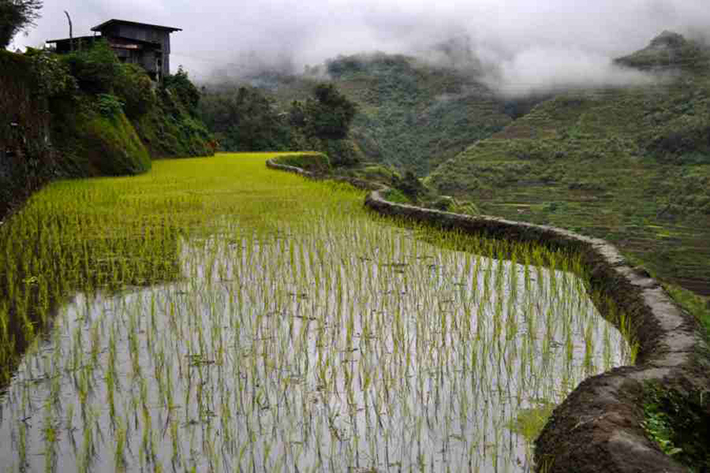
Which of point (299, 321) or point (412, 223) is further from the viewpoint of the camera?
point (412, 223)

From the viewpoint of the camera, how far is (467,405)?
2.81m

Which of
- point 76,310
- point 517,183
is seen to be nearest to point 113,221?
point 76,310

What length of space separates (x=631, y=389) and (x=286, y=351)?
6.20 feet

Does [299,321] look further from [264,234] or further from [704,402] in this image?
[264,234]

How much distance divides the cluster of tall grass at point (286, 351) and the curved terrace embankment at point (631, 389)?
0.19m

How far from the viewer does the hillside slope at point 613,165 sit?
3800 cm

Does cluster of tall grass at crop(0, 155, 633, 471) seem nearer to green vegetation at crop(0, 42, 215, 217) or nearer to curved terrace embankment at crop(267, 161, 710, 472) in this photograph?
curved terrace embankment at crop(267, 161, 710, 472)

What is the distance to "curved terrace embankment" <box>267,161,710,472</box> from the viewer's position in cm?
194

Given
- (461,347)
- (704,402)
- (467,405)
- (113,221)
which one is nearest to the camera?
(704,402)

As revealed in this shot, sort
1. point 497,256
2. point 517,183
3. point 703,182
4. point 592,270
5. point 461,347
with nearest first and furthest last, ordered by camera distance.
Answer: point 461,347 < point 592,270 < point 497,256 < point 703,182 < point 517,183

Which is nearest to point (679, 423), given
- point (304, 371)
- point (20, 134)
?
point (304, 371)

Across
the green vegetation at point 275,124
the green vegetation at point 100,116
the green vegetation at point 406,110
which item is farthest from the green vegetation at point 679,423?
the green vegetation at point 406,110

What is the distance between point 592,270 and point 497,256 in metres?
1.34

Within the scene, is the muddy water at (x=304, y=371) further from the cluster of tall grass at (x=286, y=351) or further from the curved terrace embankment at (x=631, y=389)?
the curved terrace embankment at (x=631, y=389)
